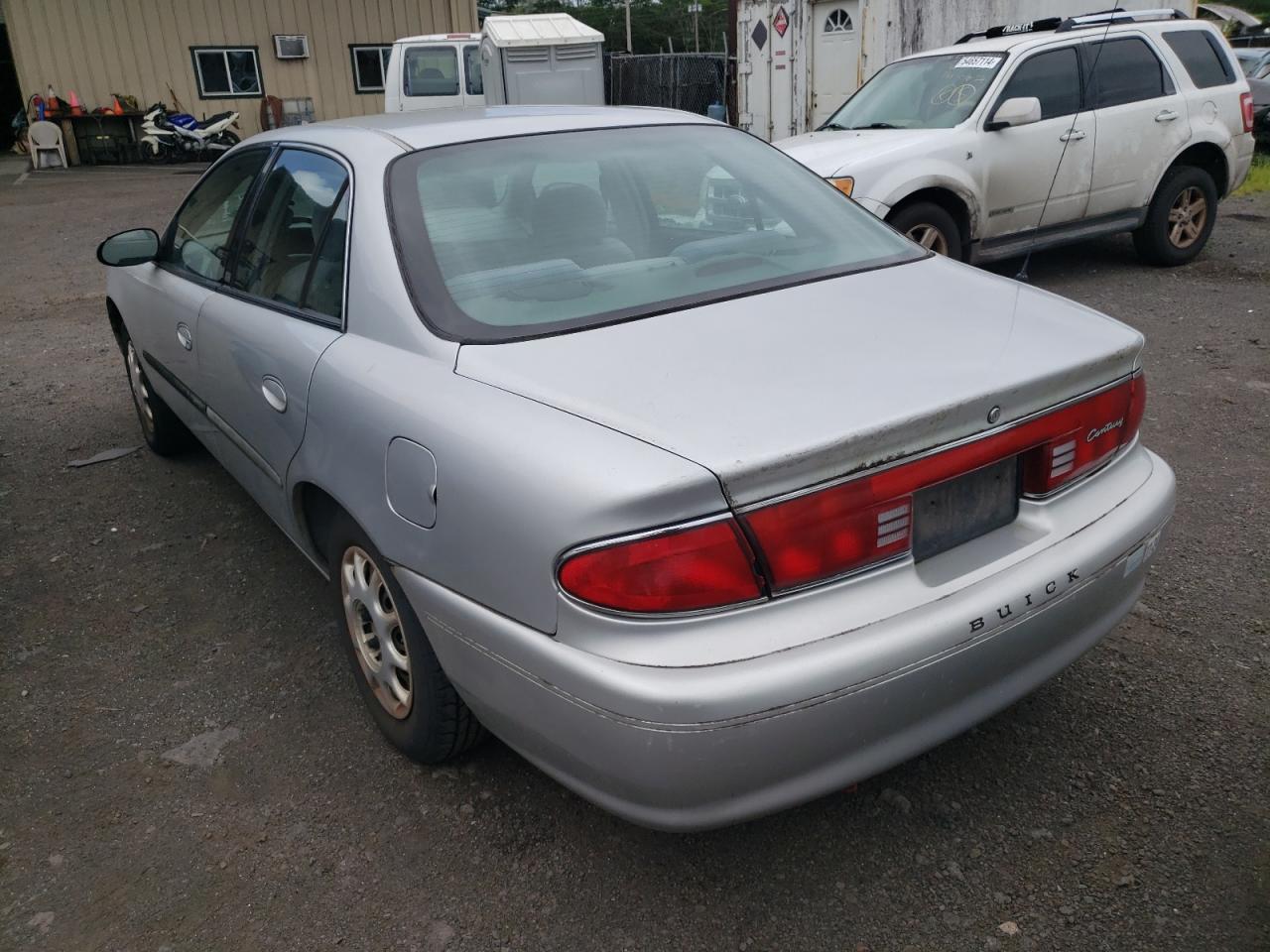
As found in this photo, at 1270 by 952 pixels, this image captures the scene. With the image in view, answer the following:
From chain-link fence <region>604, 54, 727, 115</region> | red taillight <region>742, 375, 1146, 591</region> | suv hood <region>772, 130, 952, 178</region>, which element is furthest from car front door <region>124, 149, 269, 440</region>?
chain-link fence <region>604, 54, 727, 115</region>

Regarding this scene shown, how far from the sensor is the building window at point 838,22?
12445 millimetres

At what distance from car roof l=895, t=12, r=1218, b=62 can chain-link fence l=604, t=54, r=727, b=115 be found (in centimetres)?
979

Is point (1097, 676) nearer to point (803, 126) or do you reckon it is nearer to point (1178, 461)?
point (1178, 461)

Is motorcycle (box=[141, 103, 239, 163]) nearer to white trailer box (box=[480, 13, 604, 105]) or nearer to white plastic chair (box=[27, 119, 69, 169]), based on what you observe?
white plastic chair (box=[27, 119, 69, 169])

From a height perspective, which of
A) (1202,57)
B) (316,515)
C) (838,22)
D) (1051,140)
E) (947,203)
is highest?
(838,22)

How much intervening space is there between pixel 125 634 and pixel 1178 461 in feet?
13.4

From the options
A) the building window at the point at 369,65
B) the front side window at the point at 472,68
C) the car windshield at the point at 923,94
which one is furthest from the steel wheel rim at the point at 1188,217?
the building window at the point at 369,65

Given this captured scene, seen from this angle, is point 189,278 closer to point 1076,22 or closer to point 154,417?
point 154,417

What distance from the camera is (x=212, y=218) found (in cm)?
374

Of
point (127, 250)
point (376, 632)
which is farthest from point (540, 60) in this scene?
point (376, 632)

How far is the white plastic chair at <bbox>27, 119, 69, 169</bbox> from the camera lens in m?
19.5

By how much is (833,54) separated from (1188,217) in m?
6.04

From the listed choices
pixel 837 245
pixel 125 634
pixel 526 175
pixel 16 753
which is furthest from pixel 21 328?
pixel 837 245

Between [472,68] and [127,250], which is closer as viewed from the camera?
[127,250]
